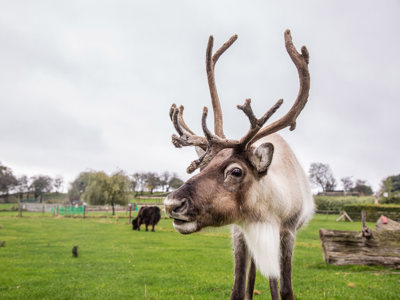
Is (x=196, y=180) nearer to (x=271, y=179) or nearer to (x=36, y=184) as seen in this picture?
(x=271, y=179)

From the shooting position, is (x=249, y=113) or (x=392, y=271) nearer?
(x=249, y=113)

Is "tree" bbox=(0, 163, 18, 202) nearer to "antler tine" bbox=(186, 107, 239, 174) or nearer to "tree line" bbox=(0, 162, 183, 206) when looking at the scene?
"tree line" bbox=(0, 162, 183, 206)

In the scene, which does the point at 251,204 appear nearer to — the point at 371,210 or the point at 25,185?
the point at 371,210

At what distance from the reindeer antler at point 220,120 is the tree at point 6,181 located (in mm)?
117040

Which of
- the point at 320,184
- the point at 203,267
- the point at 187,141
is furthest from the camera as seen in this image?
the point at 320,184

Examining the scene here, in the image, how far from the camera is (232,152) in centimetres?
382

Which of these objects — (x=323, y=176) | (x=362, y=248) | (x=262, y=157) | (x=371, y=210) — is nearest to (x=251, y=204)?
(x=262, y=157)

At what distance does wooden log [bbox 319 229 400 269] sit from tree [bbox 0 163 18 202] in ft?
378

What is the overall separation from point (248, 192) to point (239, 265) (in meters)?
1.58

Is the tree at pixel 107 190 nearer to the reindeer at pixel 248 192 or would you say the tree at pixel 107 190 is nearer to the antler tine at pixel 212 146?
the reindeer at pixel 248 192

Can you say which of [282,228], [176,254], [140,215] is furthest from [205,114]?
[140,215]

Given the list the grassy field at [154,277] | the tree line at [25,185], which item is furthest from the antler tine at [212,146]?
the tree line at [25,185]

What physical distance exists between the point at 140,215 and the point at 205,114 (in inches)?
932

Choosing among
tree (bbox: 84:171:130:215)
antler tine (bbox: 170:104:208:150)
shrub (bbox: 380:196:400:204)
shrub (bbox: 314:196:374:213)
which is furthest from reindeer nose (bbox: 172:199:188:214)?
shrub (bbox: 380:196:400:204)
